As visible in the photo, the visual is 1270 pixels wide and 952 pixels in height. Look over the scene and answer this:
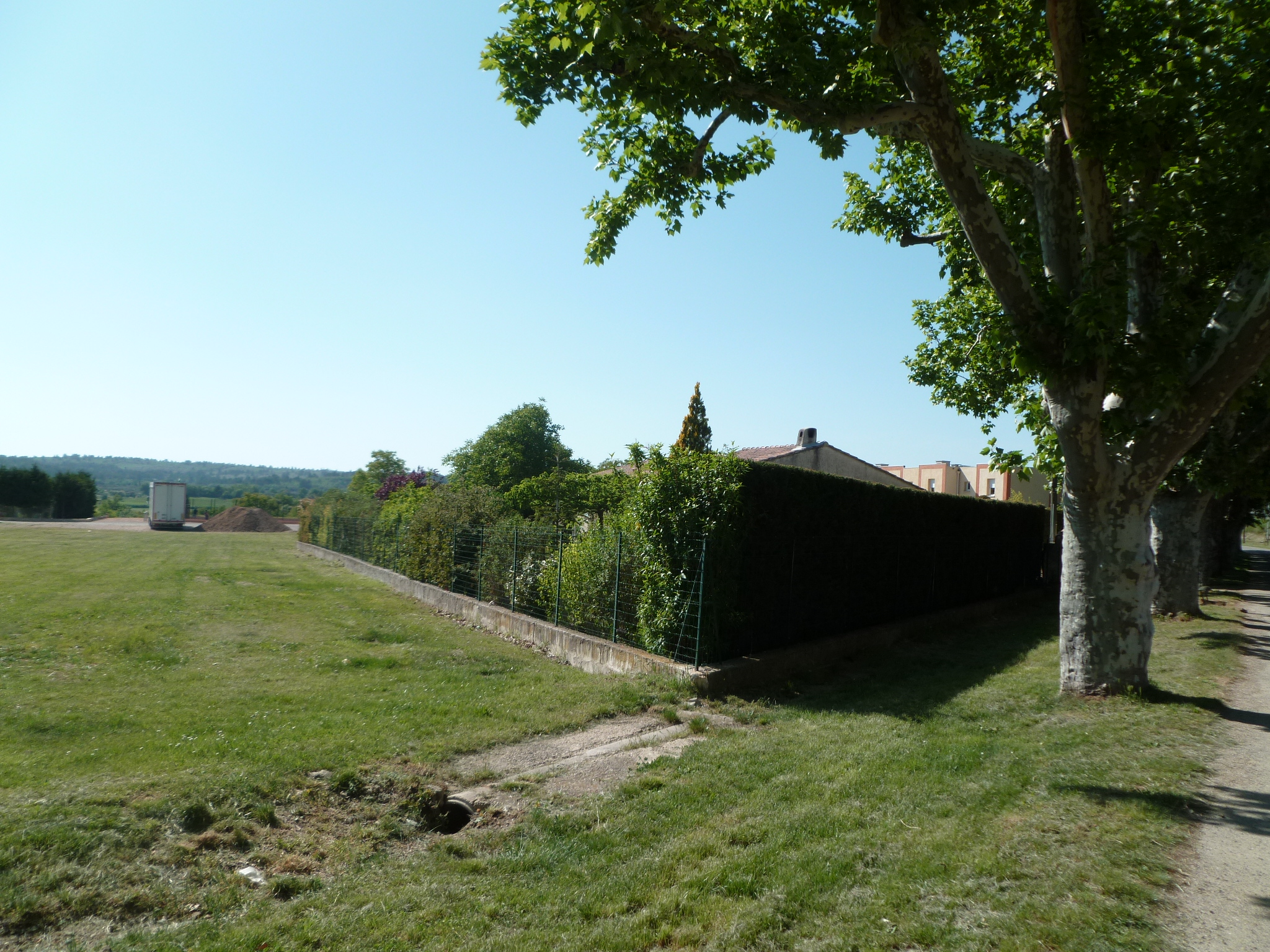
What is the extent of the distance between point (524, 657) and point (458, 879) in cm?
711

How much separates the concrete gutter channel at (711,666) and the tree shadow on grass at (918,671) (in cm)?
21

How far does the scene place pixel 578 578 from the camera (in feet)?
39.9

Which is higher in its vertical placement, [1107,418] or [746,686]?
[1107,418]

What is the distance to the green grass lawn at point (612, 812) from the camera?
3842 millimetres

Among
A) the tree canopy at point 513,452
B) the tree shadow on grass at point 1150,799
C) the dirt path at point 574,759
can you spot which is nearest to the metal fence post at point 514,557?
the dirt path at point 574,759

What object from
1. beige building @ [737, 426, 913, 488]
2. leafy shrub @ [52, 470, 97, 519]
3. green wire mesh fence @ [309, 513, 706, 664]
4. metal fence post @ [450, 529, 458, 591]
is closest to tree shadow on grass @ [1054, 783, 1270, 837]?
green wire mesh fence @ [309, 513, 706, 664]

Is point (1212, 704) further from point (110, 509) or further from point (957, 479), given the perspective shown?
point (110, 509)

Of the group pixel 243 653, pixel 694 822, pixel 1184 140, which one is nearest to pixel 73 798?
pixel 694 822

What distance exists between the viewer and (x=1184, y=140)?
8164 millimetres

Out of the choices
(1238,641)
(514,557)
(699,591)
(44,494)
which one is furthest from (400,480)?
(44,494)

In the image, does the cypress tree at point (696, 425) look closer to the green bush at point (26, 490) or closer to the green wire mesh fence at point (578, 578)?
the green wire mesh fence at point (578, 578)

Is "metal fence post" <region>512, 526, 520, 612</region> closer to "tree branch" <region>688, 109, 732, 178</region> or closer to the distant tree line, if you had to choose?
"tree branch" <region>688, 109, 732, 178</region>

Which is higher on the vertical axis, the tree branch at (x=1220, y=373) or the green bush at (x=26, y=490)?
the tree branch at (x=1220, y=373)

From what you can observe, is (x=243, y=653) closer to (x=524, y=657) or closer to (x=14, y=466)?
(x=524, y=657)
